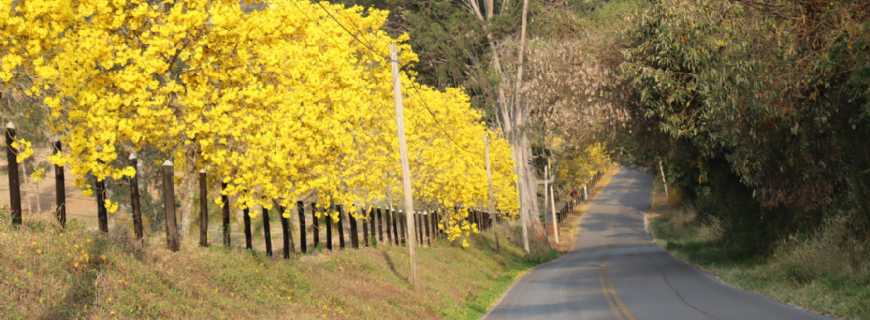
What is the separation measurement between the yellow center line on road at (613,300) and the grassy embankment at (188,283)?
3.53 m

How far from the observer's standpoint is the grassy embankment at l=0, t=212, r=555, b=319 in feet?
45.6

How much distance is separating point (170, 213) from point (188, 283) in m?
2.25

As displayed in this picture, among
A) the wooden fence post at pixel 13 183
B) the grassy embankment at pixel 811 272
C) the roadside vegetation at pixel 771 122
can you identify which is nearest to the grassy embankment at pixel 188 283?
the wooden fence post at pixel 13 183

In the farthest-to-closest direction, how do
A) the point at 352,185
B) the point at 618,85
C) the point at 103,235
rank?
the point at 618,85, the point at 352,185, the point at 103,235

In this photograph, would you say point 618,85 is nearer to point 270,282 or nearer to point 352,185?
point 352,185

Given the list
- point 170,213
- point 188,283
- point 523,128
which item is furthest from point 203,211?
point 523,128

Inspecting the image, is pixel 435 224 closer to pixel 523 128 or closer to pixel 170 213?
pixel 523 128

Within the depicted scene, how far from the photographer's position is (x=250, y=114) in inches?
848

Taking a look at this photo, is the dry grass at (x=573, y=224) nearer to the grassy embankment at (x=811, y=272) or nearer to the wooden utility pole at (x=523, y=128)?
the wooden utility pole at (x=523, y=128)

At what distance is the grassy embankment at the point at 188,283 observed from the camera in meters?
13.9

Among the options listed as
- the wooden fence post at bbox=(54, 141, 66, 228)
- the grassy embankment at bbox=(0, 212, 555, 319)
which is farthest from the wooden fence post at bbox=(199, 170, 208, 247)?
the wooden fence post at bbox=(54, 141, 66, 228)

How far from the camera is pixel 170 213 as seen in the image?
1947cm

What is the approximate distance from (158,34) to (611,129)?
21.0 m

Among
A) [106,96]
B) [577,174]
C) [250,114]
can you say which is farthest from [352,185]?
[577,174]
